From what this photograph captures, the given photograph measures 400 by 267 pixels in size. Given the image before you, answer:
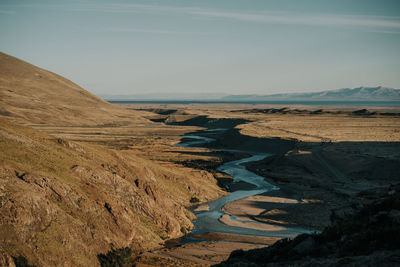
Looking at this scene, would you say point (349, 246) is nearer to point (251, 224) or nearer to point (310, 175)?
point (251, 224)

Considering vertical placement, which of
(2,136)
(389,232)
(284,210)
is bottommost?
(284,210)

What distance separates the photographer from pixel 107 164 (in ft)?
125

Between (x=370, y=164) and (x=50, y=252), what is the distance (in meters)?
61.0

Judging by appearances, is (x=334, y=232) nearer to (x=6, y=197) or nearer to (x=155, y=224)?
(x=155, y=224)

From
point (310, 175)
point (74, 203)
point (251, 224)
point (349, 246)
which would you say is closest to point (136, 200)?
point (74, 203)

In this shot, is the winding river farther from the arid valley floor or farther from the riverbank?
the riverbank

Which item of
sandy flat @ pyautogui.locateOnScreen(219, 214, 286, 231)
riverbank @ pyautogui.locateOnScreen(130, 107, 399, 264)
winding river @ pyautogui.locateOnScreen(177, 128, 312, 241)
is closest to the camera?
winding river @ pyautogui.locateOnScreen(177, 128, 312, 241)

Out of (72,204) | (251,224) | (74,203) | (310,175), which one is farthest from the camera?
(310,175)

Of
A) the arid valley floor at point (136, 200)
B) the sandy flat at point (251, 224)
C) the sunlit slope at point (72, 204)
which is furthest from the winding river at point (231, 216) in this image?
the sunlit slope at point (72, 204)

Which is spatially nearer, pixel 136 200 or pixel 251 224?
pixel 136 200

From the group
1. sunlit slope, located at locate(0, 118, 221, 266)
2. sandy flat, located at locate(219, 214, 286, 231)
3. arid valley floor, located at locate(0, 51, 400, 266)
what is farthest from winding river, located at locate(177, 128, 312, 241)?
sunlit slope, located at locate(0, 118, 221, 266)

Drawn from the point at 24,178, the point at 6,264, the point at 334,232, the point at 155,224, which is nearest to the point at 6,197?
the point at 24,178

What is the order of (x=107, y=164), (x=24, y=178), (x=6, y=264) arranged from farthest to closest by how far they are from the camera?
(x=107, y=164)
(x=24, y=178)
(x=6, y=264)

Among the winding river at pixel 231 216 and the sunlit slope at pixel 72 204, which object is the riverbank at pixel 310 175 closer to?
the winding river at pixel 231 216
